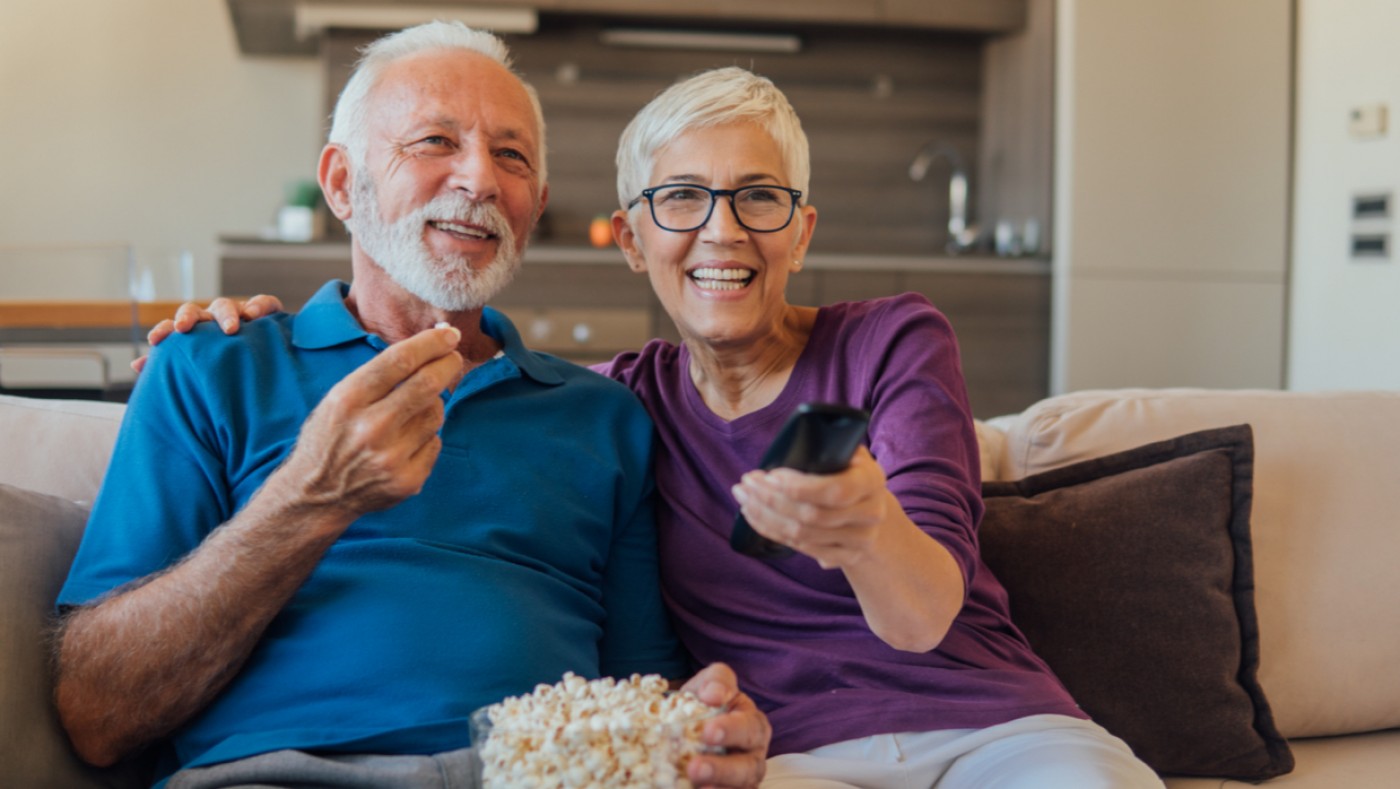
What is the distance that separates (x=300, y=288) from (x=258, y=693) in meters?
2.94

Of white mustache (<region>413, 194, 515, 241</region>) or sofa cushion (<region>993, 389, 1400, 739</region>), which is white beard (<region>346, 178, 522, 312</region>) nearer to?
white mustache (<region>413, 194, 515, 241</region>)

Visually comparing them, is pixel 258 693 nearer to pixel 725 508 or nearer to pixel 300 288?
pixel 725 508

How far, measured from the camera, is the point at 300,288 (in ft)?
13.1

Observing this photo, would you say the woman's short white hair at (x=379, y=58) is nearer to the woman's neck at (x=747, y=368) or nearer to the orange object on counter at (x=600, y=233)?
the woman's neck at (x=747, y=368)

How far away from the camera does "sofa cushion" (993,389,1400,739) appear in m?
1.71

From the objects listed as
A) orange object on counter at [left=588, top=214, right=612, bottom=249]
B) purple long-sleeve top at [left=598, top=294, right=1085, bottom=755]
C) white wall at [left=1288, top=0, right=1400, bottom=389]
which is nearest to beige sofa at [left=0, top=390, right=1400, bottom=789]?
purple long-sleeve top at [left=598, top=294, right=1085, bottom=755]

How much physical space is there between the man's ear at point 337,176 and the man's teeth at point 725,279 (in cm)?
50

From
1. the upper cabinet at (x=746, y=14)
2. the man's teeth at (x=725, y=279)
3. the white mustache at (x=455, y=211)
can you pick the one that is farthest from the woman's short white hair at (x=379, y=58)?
the upper cabinet at (x=746, y=14)

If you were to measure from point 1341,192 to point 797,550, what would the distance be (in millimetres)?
3797

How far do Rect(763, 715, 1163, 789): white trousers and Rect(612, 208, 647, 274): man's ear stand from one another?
2.24 feet

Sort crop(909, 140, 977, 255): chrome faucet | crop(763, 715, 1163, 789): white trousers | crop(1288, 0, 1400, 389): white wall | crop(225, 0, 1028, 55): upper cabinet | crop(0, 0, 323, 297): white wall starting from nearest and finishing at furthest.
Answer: crop(763, 715, 1163, 789): white trousers, crop(1288, 0, 1400, 389): white wall, crop(225, 0, 1028, 55): upper cabinet, crop(0, 0, 323, 297): white wall, crop(909, 140, 977, 255): chrome faucet

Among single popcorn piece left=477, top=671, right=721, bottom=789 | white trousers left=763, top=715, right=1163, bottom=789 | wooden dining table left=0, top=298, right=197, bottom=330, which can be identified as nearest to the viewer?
single popcorn piece left=477, top=671, right=721, bottom=789

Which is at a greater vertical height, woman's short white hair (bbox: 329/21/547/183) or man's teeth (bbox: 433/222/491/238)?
woman's short white hair (bbox: 329/21/547/183)

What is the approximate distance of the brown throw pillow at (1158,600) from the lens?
1.59m
